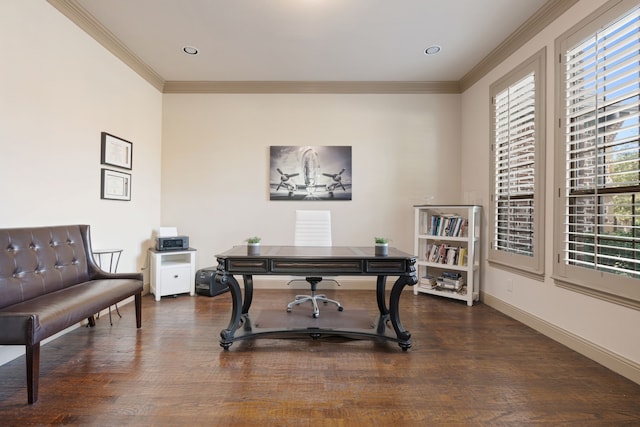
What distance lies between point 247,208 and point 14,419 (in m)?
3.12

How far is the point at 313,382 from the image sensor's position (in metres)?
2.00

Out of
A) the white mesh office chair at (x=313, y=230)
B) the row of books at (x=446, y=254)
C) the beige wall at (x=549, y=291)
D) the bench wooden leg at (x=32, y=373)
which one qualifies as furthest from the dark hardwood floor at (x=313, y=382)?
the white mesh office chair at (x=313, y=230)

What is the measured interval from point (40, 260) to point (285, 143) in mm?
3029

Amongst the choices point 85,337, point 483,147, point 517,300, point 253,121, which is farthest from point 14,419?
point 483,147

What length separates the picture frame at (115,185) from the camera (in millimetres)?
3234

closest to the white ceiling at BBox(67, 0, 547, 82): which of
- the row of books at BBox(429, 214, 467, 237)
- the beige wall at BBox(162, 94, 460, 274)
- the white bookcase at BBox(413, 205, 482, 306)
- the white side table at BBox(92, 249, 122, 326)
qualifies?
the beige wall at BBox(162, 94, 460, 274)

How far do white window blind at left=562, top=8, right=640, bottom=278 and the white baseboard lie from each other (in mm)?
603

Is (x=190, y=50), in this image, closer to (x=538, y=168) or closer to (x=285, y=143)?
(x=285, y=143)

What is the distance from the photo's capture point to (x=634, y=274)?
2.03m

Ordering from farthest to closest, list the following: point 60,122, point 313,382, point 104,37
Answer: point 104,37, point 60,122, point 313,382

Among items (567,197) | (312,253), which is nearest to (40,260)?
(312,253)

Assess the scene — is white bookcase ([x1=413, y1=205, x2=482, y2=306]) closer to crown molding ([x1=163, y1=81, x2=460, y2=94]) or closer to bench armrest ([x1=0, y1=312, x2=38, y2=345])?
crown molding ([x1=163, y1=81, x2=460, y2=94])

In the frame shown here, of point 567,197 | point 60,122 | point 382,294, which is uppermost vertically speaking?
point 60,122

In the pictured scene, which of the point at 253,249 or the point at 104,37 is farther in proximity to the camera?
the point at 104,37
